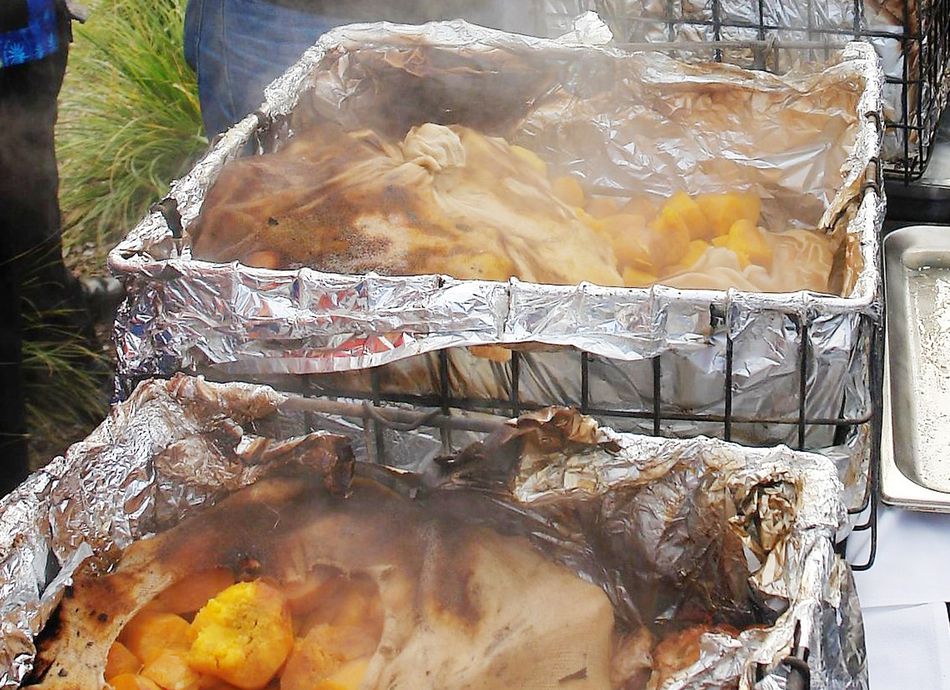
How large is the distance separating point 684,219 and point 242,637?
99cm

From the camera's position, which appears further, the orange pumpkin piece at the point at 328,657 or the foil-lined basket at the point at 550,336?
the foil-lined basket at the point at 550,336

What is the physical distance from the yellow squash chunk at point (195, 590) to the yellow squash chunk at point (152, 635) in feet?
0.07

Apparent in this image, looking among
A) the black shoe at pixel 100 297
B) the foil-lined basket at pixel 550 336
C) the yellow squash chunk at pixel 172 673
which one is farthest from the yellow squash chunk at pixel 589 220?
the black shoe at pixel 100 297

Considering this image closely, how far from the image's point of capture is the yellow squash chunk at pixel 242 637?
1.06 m

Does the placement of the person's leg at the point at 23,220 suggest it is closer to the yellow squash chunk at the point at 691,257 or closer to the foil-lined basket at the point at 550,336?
the foil-lined basket at the point at 550,336

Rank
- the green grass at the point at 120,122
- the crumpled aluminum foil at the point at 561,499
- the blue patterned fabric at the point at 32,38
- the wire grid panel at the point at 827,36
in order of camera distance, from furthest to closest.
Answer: the green grass at the point at 120,122 → the blue patterned fabric at the point at 32,38 → the wire grid panel at the point at 827,36 → the crumpled aluminum foil at the point at 561,499

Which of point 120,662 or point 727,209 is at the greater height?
point 727,209

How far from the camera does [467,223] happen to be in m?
1.50

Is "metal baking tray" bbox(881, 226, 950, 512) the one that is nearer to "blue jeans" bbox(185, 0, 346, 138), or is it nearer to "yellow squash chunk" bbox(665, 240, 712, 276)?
→ "yellow squash chunk" bbox(665, 240, 712, 276)

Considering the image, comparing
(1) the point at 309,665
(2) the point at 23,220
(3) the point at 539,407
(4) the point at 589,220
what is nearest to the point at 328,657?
(1) the point at 309,665

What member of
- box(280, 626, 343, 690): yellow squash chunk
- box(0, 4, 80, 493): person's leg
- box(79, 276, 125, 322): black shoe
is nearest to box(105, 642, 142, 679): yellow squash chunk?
box(280, 626, 343, 690): yellow squash chunk

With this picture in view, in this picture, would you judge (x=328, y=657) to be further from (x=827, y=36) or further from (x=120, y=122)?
(x=120, y=122)

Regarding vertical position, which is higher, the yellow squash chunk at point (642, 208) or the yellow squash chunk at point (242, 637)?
the yellow squash chunk at point (642, 208)

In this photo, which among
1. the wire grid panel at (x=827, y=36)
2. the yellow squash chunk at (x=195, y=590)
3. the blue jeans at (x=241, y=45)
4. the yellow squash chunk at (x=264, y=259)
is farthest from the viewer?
the blue jeans at (x=241, y=45)
